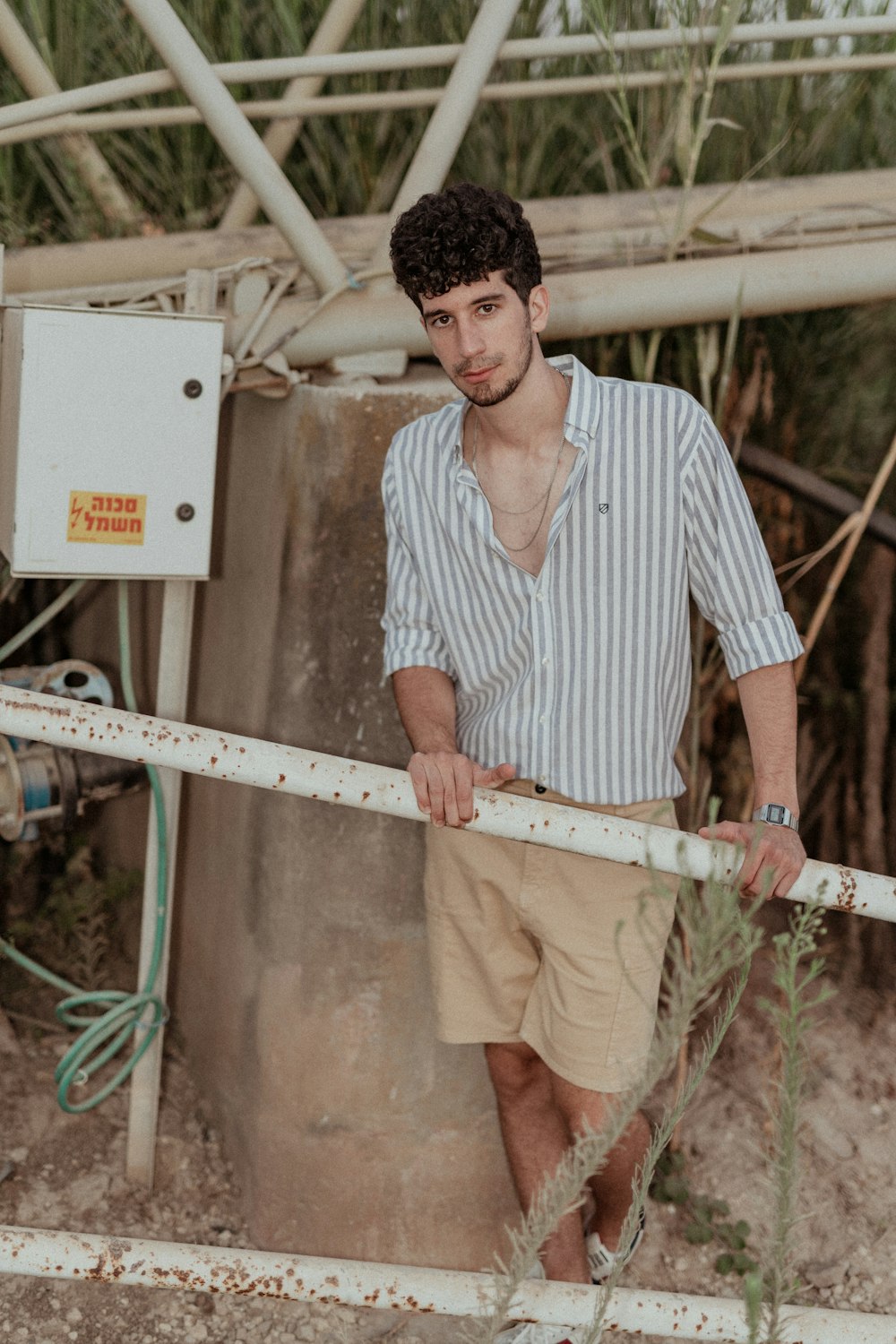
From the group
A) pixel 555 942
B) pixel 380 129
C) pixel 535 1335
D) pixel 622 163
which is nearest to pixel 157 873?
pixel 555 942

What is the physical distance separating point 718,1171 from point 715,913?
2037 mm

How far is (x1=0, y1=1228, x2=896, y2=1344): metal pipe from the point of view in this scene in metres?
1.79

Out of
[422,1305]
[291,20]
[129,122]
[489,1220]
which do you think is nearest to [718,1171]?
[489,1220]

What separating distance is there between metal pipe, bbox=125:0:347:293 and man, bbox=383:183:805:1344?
1.62 ft

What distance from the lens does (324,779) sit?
5.71 feet

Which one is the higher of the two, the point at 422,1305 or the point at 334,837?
the point at 334,837

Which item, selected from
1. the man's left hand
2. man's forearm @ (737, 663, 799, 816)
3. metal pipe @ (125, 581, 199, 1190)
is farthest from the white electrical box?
the man's left hand

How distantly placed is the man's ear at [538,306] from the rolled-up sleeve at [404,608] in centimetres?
32

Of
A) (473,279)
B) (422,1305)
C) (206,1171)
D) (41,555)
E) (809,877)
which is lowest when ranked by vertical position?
(206,1171)

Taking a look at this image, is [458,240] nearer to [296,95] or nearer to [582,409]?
[582,409]

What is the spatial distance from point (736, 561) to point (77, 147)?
187cm

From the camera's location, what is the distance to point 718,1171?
294 centimetres

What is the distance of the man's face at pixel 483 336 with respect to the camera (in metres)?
1.98

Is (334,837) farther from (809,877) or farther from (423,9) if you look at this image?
(423,9)
